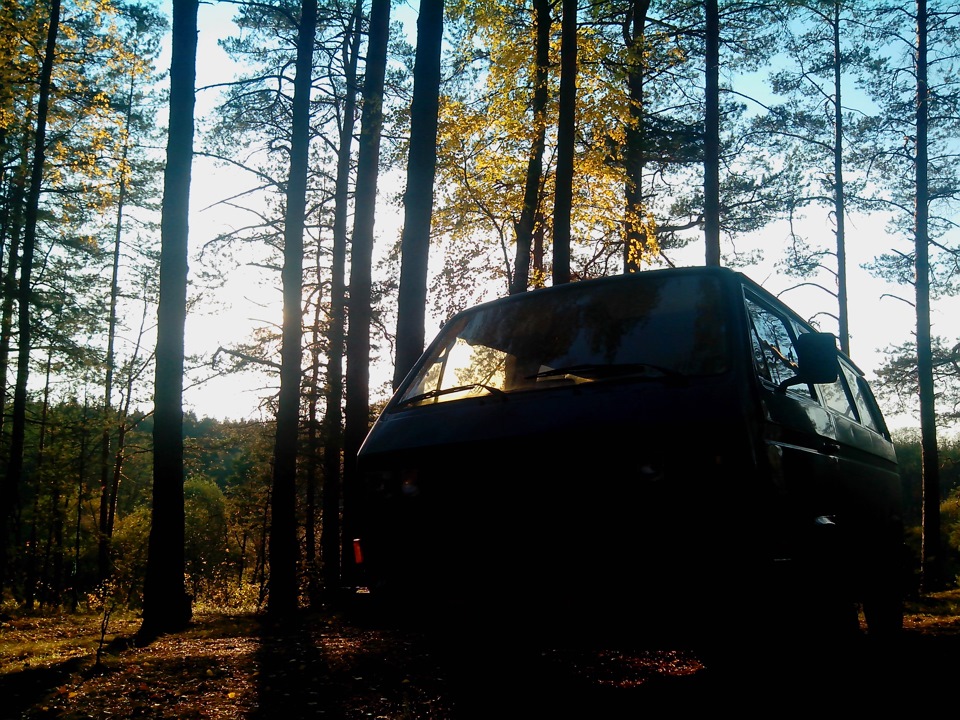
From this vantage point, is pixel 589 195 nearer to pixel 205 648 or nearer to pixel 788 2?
pixel 788 2

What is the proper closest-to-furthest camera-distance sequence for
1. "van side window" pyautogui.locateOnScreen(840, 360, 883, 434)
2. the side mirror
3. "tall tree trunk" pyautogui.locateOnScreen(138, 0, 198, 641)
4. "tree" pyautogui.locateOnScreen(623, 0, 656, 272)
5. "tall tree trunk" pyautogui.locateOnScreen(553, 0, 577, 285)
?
the side mirror → "van side window" pyautogui.locateOnScreen(840, 360, 883, 434) → "tall tree trunk" pyautogui.locateOnScreen(138, 0, 198, 641) → "tall tree trunk" pyautogui.locateOnScreen(553, 0, 577, 285) → "tree" pyautogui.locateOnScreen(623, 0, 656, 272)

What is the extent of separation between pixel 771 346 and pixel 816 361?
1.61ft

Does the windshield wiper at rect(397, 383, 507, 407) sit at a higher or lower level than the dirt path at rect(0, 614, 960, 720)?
higher

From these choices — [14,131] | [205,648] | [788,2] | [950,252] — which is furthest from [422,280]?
[950,252]

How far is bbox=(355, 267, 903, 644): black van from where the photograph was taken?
300 centimetres

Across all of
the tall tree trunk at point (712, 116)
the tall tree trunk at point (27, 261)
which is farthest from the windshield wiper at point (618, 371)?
the tall tree trunk at point (27, 261)

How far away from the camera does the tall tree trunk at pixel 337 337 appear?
713 inches

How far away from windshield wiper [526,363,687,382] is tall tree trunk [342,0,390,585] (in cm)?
880

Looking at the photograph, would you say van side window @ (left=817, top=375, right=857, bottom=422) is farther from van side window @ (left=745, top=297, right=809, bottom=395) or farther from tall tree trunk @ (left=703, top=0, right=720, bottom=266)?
tall tree trunk @ (left=703, top=0, right=720, bottom=266)

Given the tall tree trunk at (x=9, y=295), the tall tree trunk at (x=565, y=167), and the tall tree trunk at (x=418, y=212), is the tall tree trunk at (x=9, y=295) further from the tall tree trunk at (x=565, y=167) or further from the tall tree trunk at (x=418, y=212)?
the tall tree trunk at (x=565, y=167)

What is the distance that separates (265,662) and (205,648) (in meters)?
1.56

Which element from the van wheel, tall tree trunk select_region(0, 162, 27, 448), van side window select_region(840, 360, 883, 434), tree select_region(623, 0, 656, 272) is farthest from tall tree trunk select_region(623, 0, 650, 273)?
tall tree trunk select_region(0, 162, 27, 448)

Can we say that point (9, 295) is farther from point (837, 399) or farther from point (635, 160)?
point (837, 399)

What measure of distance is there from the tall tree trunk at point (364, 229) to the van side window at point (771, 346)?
8570 millimetres
